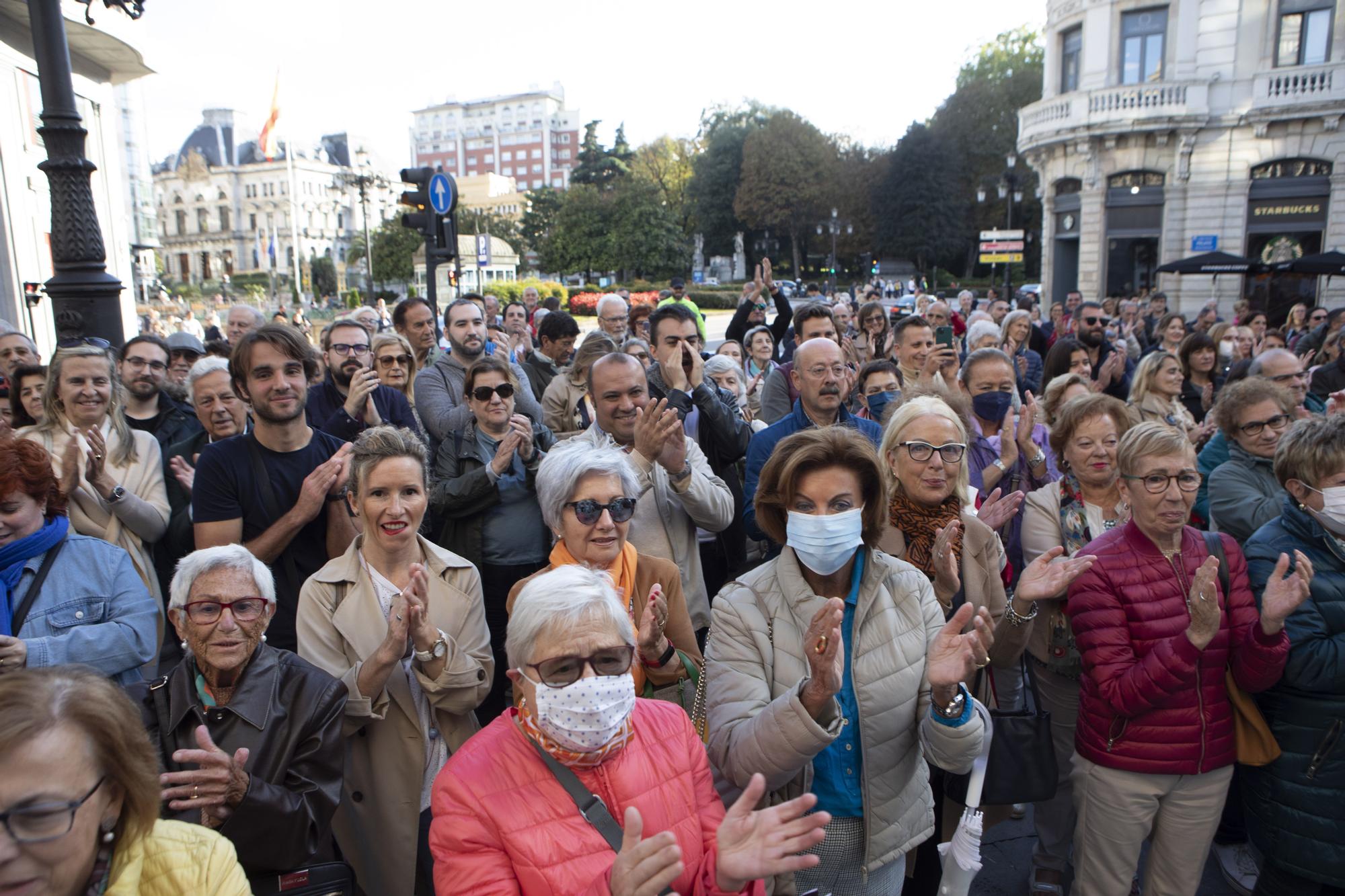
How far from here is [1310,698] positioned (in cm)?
309

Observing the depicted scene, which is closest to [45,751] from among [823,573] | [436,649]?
[436,649]

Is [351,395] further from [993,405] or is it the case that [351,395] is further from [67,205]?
[993,405]

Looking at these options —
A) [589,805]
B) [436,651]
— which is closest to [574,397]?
[436,651]

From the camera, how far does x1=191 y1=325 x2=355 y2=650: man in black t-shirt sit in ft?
11.2

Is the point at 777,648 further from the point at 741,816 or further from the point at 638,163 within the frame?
the point at 638,163

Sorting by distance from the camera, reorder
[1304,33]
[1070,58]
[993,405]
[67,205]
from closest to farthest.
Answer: [993,405] → [67,205] → [1304,33] → [1070,58]

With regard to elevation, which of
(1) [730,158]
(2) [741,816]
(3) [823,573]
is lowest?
(2) [741,816]

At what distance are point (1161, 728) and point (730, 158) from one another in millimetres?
64691

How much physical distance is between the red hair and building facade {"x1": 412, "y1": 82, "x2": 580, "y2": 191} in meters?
152

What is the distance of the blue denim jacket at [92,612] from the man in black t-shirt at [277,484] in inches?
17.7

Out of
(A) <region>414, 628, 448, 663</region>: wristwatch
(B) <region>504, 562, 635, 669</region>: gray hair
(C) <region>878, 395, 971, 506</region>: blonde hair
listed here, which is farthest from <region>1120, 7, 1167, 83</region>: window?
(B) <region>504, 562, 635, 669</region>: gray hair

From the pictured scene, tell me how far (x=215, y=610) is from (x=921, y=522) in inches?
99.2

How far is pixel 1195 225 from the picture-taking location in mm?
29516

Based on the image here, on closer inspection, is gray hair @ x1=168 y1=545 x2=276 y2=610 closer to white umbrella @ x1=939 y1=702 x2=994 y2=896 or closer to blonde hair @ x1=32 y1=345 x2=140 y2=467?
blonde hair @ x1=32 y1=345 x2=140 y2=467
